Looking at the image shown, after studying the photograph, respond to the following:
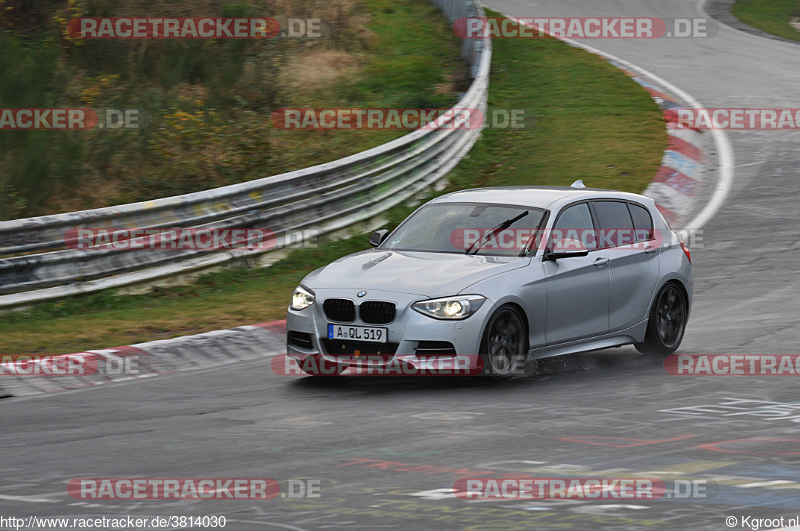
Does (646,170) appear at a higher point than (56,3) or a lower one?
lower

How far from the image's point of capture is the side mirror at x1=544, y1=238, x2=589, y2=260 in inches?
376

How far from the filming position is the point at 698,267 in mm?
14703

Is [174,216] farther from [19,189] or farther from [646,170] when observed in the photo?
[646,170]

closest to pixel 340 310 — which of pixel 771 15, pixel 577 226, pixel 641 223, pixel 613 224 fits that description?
pixel 577 226

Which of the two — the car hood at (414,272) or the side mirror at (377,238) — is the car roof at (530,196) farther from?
the car hood at (414,272)

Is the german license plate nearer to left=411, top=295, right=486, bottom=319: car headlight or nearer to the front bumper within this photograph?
the front bumper

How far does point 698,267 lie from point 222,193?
19.6ft

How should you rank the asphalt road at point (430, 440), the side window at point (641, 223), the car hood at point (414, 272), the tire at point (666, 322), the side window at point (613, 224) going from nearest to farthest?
the asphalt road at point (430, 440), the car hood at point (414, 272), the side window at point (613, 224), the tire at point (666, 322), the side window at point (641, 223)

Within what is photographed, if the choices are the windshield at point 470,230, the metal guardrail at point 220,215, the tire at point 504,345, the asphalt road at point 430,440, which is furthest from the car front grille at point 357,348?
the metal guardrail at point 220,215

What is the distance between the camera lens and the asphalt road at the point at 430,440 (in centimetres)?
560

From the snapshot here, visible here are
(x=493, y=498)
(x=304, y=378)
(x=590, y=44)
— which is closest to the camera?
(x=493, y=498)

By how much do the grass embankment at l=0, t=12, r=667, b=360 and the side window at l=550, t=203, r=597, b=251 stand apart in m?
3.24

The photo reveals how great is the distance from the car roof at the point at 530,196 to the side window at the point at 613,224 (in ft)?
0.29

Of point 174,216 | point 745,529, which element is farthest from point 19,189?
point 745,529
